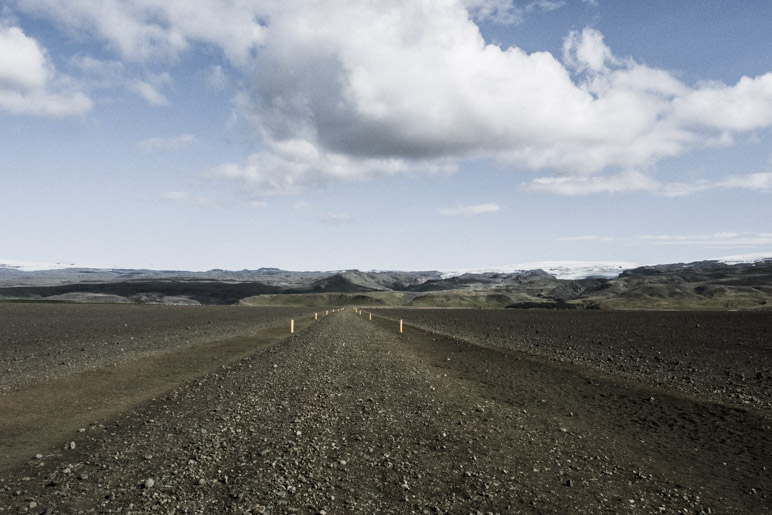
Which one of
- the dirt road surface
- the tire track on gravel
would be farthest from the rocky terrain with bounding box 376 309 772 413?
the tire track on gravel

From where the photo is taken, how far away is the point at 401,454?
12883 mm

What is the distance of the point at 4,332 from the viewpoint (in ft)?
178

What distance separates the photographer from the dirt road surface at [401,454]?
404 inches

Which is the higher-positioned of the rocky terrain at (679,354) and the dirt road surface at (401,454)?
the dirt road surface at (401,454)

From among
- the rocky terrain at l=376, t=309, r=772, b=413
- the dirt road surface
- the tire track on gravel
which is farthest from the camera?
the rocky terrain at l=376, t=309, r=772, b=413

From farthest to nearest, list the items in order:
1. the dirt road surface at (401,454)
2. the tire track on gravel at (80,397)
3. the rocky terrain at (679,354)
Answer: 1. the rocky terrain at (679,354)
2. the tire track on gravel at (80,397)
3. the dirt road surface at (401,454)

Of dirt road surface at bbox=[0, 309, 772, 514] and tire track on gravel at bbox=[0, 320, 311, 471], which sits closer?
dirt road surface at bbox=[0, 309, 772, 514]

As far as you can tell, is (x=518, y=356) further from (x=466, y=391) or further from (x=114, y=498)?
(x=114, y=498)

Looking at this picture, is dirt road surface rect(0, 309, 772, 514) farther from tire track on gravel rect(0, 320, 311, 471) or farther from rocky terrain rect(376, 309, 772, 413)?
rocky terrain rect(376, 309, 772, 413)

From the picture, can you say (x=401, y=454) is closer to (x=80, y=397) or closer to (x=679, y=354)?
(x=80, y=397)

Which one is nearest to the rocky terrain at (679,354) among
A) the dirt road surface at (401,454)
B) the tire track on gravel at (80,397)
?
the dirt road surface at (401,454)

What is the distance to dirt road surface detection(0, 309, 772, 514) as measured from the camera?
10273mm

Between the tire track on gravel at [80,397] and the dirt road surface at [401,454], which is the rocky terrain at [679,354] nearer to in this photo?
the dirt road surface at [401,454]

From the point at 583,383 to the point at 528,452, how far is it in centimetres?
1323
